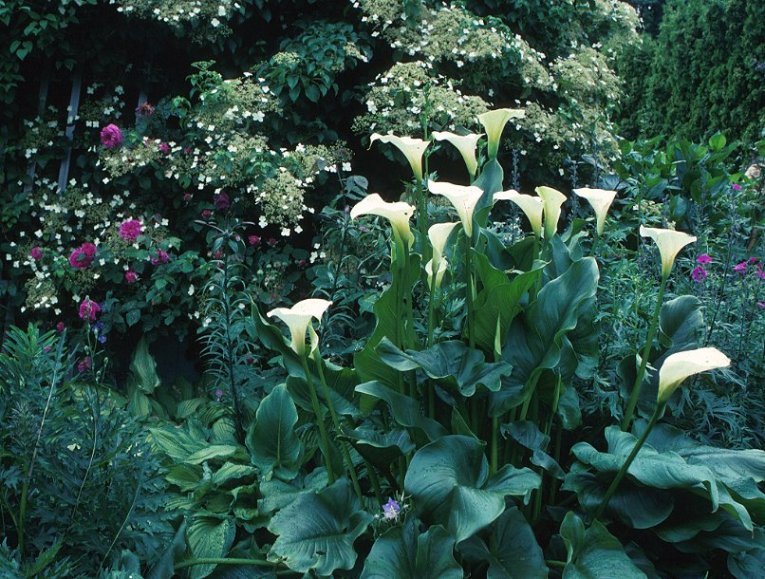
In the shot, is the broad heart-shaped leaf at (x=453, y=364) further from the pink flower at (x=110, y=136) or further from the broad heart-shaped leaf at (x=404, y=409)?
the pink flower at (x=110, y=136)

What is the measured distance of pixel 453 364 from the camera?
6.48 feet

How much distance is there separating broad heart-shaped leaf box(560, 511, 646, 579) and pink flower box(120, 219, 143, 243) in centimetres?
270

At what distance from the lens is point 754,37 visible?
6867 mm

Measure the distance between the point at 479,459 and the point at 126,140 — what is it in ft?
9.37

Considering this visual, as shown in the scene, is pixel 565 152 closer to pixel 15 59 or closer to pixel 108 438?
pixel 15 59

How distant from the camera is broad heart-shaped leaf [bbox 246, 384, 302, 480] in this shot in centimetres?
227

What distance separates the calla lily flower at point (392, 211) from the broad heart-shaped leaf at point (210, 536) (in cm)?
101

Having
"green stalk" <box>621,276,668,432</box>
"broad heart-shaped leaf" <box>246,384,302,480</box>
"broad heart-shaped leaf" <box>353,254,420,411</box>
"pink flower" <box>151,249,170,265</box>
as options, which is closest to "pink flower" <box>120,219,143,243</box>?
"pink flower" <box>151,249,170,265</box>

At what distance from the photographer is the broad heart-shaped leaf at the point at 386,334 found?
2.03m

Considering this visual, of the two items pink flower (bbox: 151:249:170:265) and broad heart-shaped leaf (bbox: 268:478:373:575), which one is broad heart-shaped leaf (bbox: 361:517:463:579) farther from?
pink flower (bbox: 151:249:170:265)

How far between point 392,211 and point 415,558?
813mm

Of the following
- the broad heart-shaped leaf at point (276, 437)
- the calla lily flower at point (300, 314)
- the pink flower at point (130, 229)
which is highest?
the calla lily flower at point (300, 314)

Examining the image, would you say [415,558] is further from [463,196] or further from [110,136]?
[110,136]

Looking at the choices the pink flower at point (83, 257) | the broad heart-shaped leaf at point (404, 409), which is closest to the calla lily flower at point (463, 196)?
the broad heart-shaped leaf at point (404, 409)
